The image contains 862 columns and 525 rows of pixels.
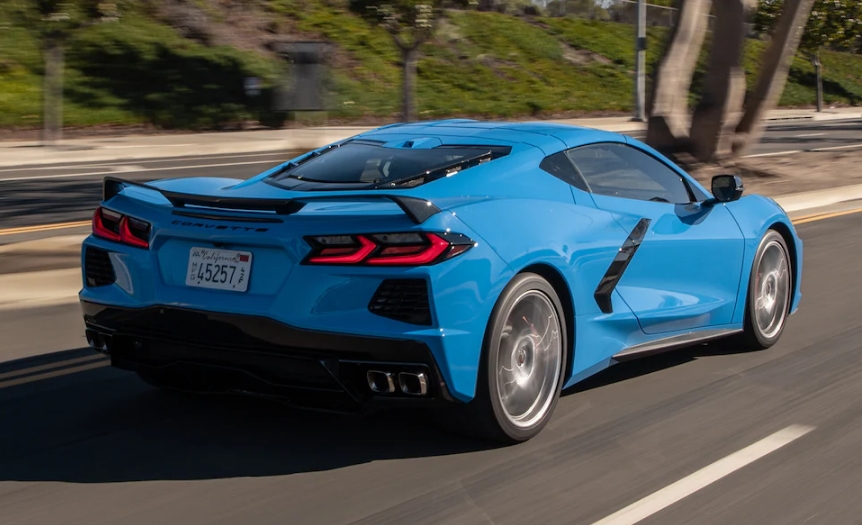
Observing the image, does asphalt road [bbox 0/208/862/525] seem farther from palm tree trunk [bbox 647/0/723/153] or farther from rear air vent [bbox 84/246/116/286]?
palm tree trunk [bbox 647/0/723/153]

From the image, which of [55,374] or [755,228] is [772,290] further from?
[55,374]

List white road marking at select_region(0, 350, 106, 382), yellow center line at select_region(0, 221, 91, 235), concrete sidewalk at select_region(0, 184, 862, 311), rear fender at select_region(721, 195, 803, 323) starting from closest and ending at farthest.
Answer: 1. white road marking at select_region(0, 350, 106, 382)
2. rear fender at select_region(721, 195, 803, 323)
3. concrete sidewalk at select_region(0, 184, 862, 311)
4. yellow center line at select_region(0, 221, 91, 235)

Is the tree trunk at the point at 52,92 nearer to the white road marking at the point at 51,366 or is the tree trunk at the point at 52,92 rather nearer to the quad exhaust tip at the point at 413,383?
the white road marking at the point at 51,366

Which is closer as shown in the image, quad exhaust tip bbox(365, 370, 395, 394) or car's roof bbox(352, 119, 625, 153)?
quad exhaust tip bbox(365, 370, 395, 394)

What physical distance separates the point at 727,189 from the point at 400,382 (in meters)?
2.77

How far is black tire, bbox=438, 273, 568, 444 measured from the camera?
4.65 meters

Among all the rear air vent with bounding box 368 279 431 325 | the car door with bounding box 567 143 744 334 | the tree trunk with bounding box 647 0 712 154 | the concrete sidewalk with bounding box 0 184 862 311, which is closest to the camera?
the rear air vent with bounding box 368 279 431 325

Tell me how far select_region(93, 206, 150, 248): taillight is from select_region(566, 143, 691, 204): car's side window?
2.10 m

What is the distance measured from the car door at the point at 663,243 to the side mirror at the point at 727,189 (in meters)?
0.08

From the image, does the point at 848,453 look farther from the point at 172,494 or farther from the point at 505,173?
the point at 172,494

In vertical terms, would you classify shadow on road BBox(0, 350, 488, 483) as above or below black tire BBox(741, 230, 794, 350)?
below

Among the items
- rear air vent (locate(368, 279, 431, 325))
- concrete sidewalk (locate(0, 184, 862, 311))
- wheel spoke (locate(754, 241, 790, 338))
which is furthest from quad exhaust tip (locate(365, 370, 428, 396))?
concrete sidewalk (locate(0, 184, 862, 311))

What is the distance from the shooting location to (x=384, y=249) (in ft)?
14.5

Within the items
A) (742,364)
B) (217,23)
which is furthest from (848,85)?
(742,364)
